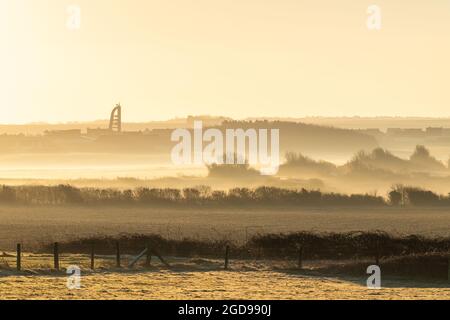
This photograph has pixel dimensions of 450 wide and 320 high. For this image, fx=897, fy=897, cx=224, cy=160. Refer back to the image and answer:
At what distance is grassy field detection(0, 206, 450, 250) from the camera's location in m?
104

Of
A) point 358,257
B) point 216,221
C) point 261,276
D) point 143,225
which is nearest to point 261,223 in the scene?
point 216,221

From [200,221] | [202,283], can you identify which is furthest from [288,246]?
[200,221]

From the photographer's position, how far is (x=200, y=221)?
12950 centimetres

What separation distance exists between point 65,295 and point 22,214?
93981mm

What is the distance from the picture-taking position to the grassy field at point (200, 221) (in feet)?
341
